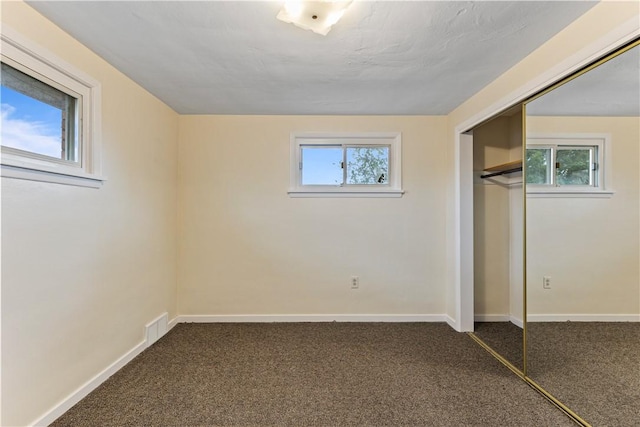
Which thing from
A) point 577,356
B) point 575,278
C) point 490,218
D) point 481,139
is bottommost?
point 577,356

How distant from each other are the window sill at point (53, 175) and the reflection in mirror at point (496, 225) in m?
3.38

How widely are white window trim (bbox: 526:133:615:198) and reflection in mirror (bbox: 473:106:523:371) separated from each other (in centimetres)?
108

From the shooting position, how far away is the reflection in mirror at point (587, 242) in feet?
4.66

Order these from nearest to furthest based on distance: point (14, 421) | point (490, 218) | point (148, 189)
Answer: point (14, 421) → point (148, 189) → point (490, 218)

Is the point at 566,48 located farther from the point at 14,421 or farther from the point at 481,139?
the point at 14,421

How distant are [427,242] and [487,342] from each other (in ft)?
3.48

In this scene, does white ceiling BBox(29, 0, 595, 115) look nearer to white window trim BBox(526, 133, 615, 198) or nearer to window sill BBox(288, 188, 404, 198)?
white window trim BBox(526, 133, 615, 198)

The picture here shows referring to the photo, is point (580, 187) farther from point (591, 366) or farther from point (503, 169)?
point (503, 169)

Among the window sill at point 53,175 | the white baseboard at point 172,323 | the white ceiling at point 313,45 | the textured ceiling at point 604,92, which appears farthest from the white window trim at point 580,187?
the white baseboard at point 172,323

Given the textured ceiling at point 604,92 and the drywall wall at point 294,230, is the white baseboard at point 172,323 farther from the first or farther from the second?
the textured ceiling at point 604,92

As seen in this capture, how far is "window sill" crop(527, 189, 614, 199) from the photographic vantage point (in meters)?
1.55

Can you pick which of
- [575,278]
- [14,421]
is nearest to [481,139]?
[575,278]

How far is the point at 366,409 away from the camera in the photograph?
1.70 m

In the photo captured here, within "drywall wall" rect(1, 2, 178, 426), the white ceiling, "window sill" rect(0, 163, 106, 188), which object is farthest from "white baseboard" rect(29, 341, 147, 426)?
the white ceiling
